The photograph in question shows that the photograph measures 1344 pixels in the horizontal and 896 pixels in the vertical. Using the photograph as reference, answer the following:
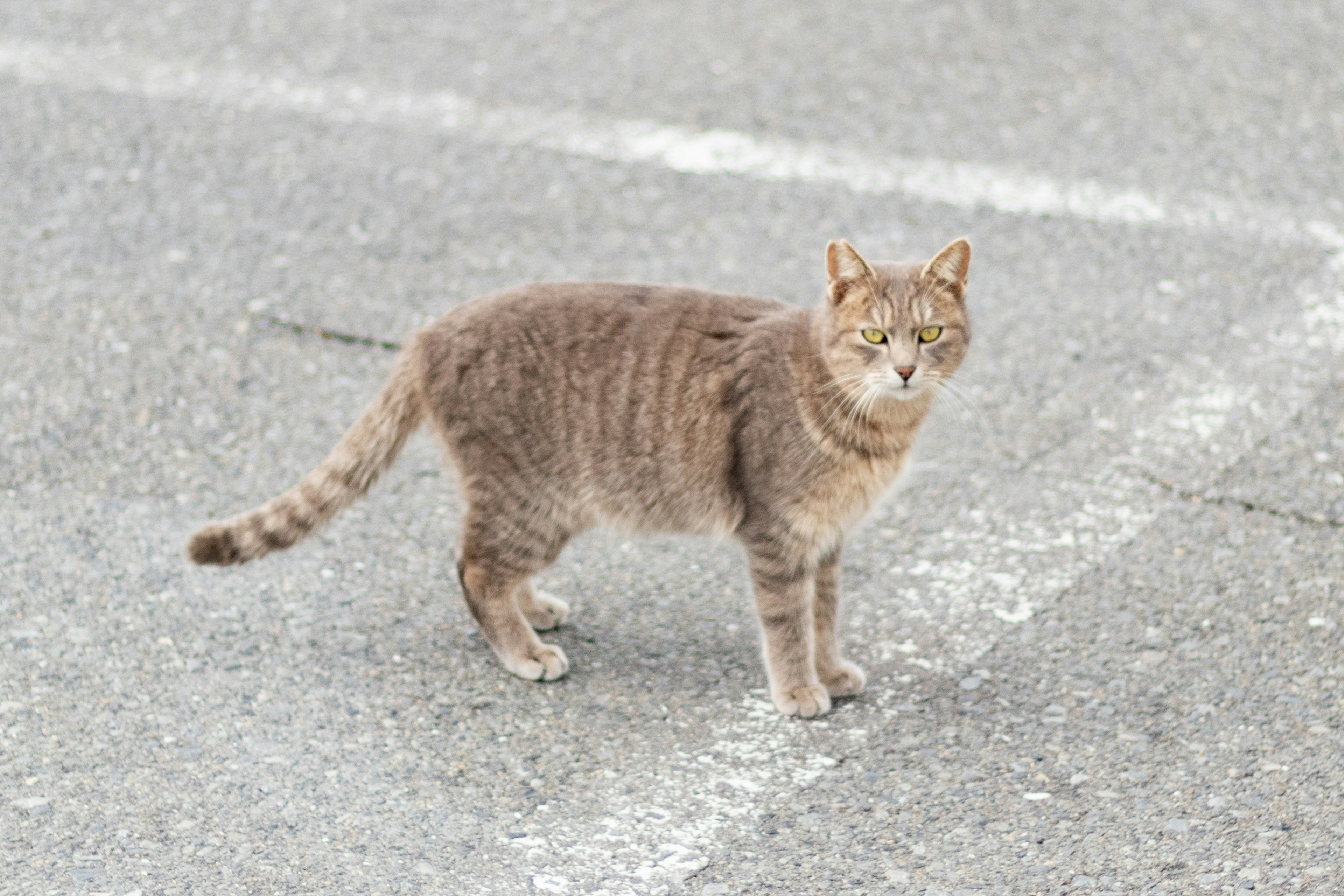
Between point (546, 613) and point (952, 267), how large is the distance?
1.42 metres

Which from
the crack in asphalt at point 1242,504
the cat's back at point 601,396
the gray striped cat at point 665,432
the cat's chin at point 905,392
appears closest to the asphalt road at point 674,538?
the crack in asphalt at point 1242,504

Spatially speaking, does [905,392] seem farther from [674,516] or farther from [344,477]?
[344,477]

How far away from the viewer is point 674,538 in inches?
174

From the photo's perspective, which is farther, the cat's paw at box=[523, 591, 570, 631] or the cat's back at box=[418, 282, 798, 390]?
the cat's paw at box=[523, 591, 570, 631]

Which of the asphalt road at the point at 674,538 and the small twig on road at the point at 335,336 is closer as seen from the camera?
the asphalt road at the point at 674,538

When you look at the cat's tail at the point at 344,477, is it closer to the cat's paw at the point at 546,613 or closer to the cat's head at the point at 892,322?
the cat's paw at the point at 546,613

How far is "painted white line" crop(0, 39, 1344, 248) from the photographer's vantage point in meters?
5.93

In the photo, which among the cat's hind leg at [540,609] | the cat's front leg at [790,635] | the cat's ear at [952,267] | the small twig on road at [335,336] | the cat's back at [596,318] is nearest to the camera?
the cat's ear at [952,267]

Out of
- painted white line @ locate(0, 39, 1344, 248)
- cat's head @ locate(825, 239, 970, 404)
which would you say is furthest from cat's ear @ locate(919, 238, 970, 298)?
painted white line @ locate(0, 39, 1344, 248)

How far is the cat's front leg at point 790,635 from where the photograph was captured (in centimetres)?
361

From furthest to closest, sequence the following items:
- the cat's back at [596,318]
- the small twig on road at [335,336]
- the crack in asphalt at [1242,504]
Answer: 1. the small twig on road at [335,336]
2. the crack in asphalt at [1242,504]
3. the cat's back at [596,318]

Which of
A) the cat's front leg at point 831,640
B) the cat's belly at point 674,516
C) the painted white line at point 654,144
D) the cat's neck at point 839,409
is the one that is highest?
the cat's neck at point 839,409

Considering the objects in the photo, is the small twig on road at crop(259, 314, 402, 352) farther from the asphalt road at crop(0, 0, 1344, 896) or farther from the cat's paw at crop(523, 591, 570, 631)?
the cat's paw at crop(523, 591, 570, 631)

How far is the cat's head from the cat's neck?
3cm
